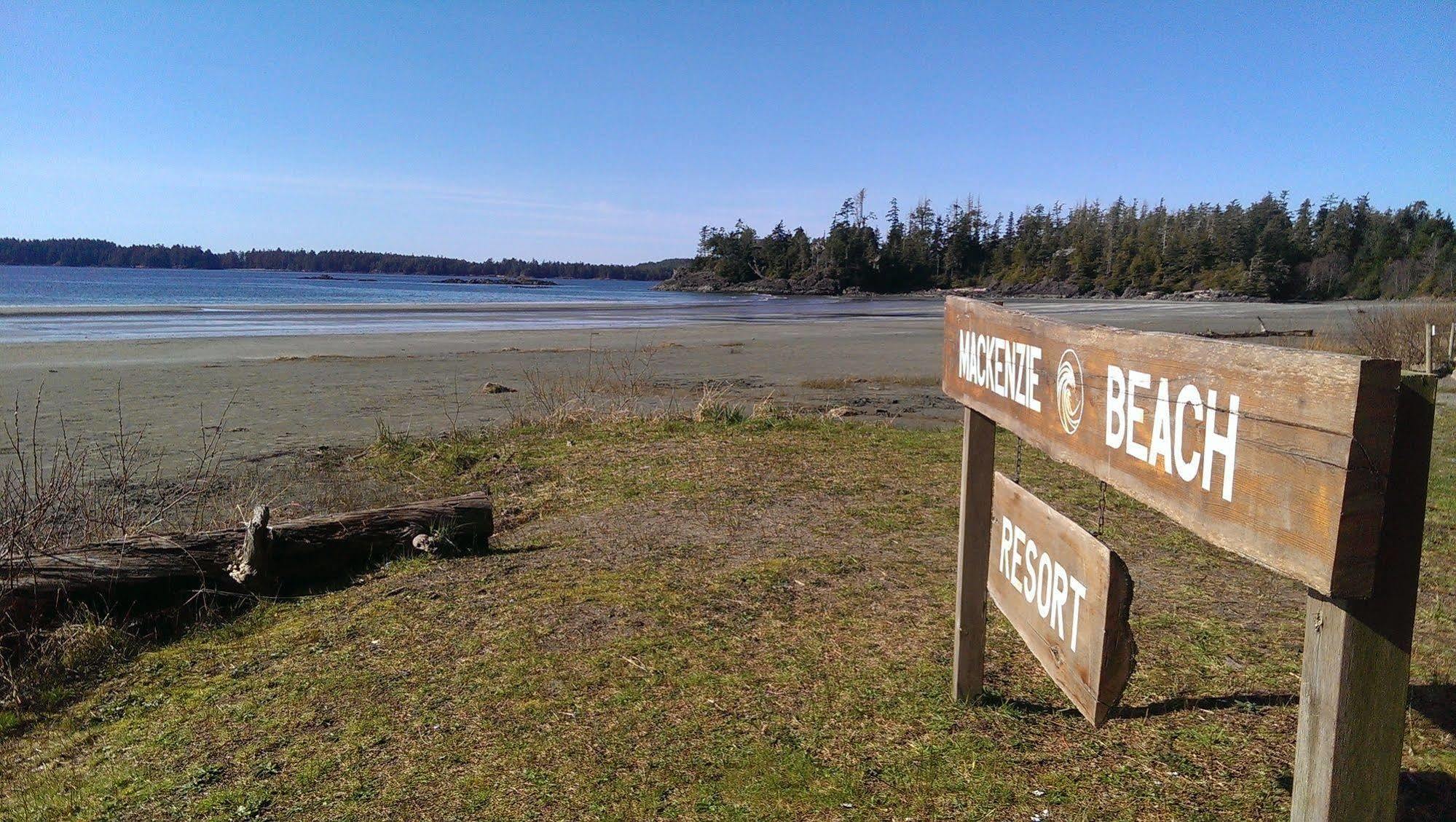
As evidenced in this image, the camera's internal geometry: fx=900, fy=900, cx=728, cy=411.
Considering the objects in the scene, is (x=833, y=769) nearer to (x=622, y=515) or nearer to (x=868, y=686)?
(x=868, y=686)

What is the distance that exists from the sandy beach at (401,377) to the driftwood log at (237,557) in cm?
557

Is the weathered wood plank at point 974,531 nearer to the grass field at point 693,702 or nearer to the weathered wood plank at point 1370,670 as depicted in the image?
the grass field at point 693,702

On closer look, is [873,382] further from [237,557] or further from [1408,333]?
[237,557]

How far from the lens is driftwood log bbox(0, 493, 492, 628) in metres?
5.12

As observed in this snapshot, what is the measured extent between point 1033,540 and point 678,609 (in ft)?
8.47

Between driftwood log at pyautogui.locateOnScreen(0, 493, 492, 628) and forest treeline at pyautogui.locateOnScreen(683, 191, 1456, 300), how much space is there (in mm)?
77130

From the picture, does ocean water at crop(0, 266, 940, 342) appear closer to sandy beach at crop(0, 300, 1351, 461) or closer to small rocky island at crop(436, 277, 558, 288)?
sandy beach at crop(0, 300, 1351, 461)

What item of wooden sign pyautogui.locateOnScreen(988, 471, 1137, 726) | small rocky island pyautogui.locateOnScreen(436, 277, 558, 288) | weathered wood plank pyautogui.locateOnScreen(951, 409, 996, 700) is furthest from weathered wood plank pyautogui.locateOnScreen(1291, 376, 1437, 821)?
small rocky island pyautogui.locateOnScreen(436, 277, 558, 288)

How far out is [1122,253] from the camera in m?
120

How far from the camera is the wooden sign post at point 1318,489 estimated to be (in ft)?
4.85

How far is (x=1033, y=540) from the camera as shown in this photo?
9.57 ft

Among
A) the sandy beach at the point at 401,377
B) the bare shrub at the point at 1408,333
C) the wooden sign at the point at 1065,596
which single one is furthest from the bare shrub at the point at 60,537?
the bare shrub at the point at 1408,333

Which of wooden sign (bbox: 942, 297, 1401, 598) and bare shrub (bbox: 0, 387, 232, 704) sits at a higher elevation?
wooden sign (bbox: 942, 297, 1401, 598)

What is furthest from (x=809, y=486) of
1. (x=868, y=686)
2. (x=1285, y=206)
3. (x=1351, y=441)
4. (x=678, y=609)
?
(x=1285, y=206)
